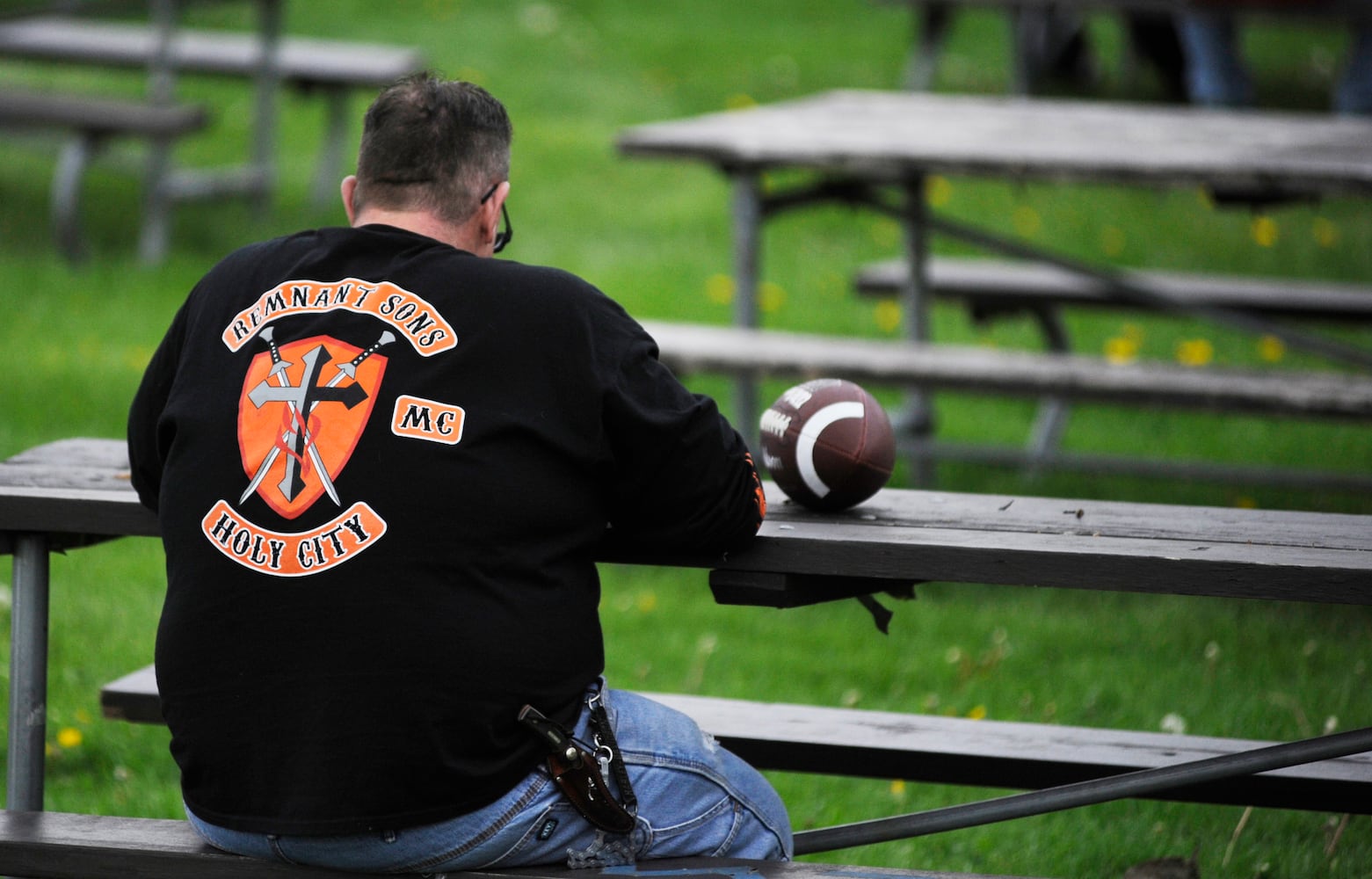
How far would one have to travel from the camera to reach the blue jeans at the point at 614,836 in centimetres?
225

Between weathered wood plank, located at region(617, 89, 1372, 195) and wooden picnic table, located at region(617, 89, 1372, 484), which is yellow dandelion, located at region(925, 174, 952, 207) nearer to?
wooden picnic table, located at region(617, 89, 1372, 484)

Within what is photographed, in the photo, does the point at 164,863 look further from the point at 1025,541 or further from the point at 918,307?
the point at 918,307

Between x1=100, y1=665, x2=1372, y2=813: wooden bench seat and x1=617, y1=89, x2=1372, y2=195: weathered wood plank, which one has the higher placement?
x1=617, y1=89, x2=1372, y2=195: weathered wood plank

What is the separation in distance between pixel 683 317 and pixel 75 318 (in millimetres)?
2738

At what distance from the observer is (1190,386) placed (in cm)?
524

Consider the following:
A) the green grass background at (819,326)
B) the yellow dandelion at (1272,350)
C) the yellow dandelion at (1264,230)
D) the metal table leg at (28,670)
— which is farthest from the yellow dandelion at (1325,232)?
the metal table leg at (28,670)

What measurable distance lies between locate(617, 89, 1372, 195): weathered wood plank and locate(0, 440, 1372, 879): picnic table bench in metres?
2.50

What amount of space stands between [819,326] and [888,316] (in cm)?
36

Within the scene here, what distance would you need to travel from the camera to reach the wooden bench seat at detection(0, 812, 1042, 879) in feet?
7.62

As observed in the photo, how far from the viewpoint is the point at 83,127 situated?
8555mm

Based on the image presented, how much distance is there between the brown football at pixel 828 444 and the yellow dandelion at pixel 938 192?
24.0 ft

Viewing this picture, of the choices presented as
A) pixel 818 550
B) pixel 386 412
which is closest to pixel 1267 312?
pixel 818 550

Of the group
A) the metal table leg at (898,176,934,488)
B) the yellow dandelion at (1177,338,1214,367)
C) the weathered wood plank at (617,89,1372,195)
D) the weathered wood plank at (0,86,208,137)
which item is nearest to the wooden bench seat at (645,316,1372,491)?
the metal table leg at (898,176,934,488)

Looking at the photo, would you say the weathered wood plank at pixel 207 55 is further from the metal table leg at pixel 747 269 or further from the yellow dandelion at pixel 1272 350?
the yellow dandelion at pixel 1272 350
